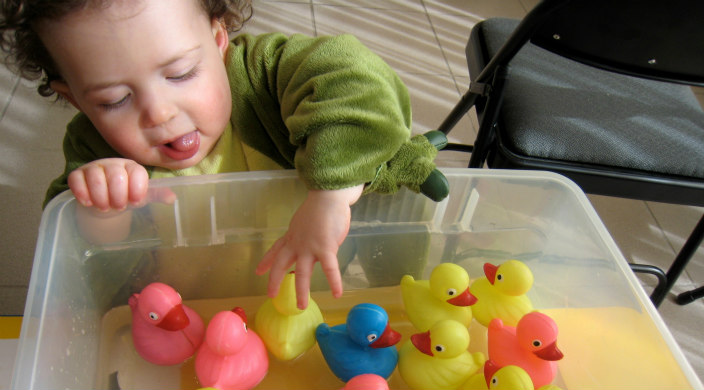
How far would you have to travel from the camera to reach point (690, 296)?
1.04 meters

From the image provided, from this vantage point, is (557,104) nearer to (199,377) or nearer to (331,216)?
(331,216)

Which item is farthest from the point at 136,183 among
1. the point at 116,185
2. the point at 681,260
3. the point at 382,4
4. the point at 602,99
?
the point at 382,4

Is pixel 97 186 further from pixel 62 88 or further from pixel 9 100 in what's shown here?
pixel 9 100

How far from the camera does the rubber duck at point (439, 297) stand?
23.2 inches

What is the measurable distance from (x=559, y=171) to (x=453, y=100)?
781 mm

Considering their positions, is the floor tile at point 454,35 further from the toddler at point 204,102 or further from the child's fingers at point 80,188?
the child's fingers at point 80,188

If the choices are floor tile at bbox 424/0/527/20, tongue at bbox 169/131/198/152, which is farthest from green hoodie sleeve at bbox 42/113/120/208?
floor tile at bbox 424/0/527/20

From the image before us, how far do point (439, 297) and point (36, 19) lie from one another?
485 mm

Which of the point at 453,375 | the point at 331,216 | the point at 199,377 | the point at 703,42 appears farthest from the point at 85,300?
the point at 703,42

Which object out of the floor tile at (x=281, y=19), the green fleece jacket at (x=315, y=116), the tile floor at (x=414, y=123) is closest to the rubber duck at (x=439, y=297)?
the green fleece jacket at (x=315, y=116)

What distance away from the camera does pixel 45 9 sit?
46cm

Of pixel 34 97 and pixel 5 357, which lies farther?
pixel 34 97

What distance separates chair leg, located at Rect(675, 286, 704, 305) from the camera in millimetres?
1025

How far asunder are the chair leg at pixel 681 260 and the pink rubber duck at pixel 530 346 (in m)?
0.49
